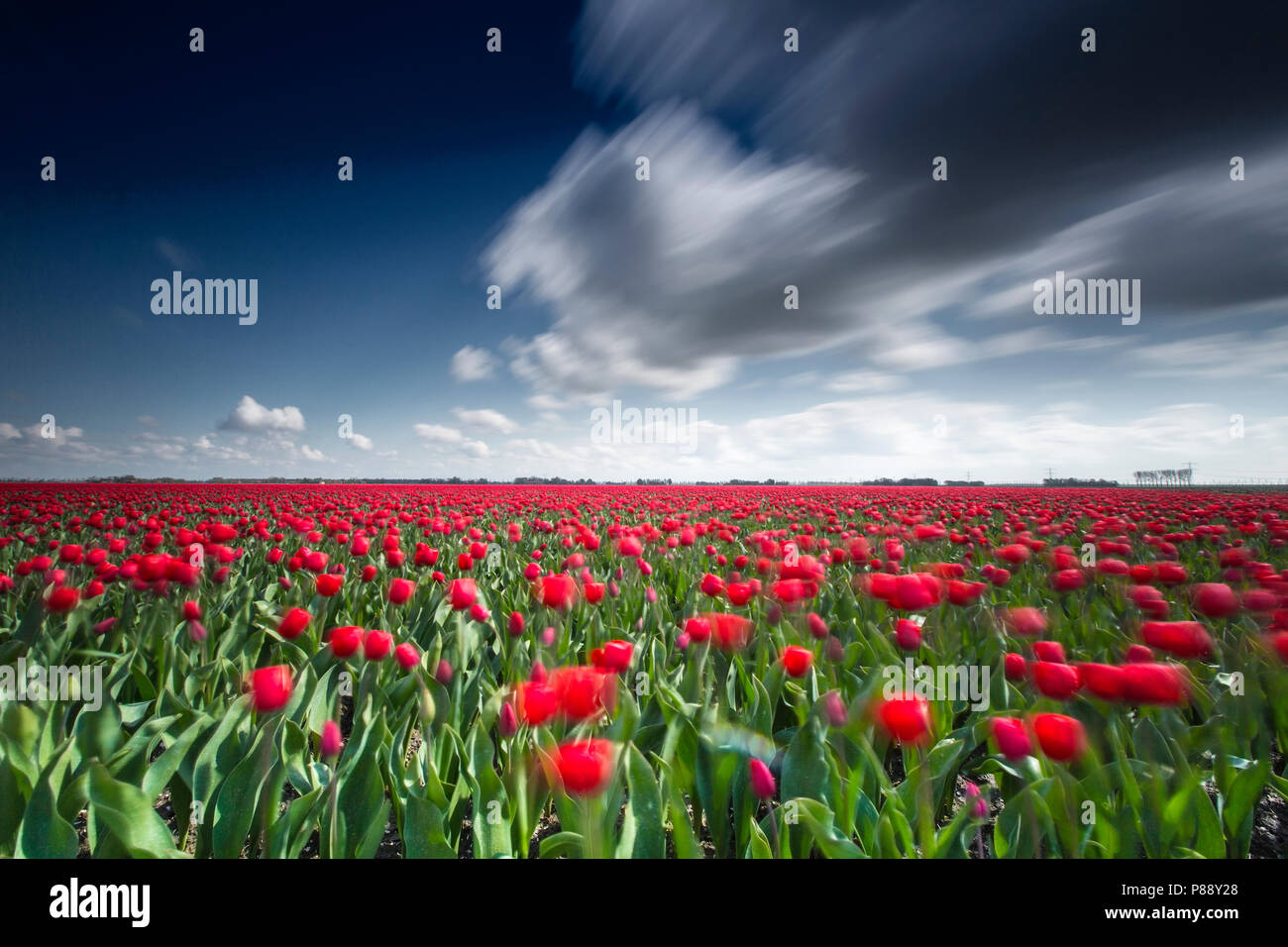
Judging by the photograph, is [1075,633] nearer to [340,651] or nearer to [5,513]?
[340,651]

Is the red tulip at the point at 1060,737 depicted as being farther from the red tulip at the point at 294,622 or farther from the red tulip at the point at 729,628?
the red tulip at the point at 294,622

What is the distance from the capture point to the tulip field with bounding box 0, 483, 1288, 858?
1658 mm

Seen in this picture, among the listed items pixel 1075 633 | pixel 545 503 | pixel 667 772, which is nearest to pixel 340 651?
pixel 667 772

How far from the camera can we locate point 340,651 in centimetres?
241

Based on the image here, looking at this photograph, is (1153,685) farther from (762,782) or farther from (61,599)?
(61,599)

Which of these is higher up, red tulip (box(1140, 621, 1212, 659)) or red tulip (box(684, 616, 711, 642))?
red tulip (box(1140, 621, 1212, 659))

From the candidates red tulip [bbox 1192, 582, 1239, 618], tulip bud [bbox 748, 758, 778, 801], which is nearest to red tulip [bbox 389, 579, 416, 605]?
tulip bud [bbox 748, 758, 778, 801]

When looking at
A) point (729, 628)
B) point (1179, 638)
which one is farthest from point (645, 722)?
point (1179, 638)

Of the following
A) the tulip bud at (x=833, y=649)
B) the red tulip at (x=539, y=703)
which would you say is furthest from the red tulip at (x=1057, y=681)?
the red tulip at (x=539, y=703)

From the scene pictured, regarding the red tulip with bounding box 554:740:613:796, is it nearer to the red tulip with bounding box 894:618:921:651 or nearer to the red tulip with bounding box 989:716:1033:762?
the red tulip with bounding box 989:716:1033:762
